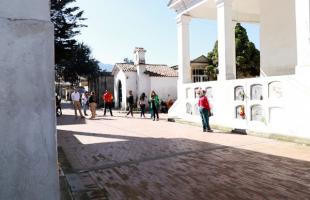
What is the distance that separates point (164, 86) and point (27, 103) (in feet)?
98.7

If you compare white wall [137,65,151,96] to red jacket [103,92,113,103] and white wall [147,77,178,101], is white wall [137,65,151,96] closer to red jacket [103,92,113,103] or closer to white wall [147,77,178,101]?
white wall [147,77,178,101]

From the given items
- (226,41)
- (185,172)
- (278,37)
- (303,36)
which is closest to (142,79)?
(278,37)

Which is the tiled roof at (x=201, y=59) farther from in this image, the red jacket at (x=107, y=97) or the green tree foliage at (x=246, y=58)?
the red jacket at (x=107, y=97)

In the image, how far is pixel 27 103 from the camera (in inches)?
92.9

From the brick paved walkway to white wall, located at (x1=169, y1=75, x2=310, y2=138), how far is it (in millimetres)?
719

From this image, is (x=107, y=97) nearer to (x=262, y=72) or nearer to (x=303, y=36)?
(x=262, y=72)

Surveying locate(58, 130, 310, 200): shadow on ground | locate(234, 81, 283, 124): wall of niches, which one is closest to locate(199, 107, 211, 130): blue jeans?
locate(234, 81, 283, 124): wall of niches

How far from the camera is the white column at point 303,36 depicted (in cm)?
949

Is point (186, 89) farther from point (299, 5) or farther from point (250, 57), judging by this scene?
point (250, 57)

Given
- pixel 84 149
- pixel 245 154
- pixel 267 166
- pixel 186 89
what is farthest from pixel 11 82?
pixel 186 89

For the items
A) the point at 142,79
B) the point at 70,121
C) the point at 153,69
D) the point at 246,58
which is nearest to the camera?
the point at 70,121

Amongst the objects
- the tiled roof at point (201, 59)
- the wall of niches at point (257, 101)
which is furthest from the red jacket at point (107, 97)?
the tiled roof at point (201, 59)

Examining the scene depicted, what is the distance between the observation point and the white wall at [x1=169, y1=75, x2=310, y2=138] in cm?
962

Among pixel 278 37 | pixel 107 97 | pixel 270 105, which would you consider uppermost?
pixel 278 37
